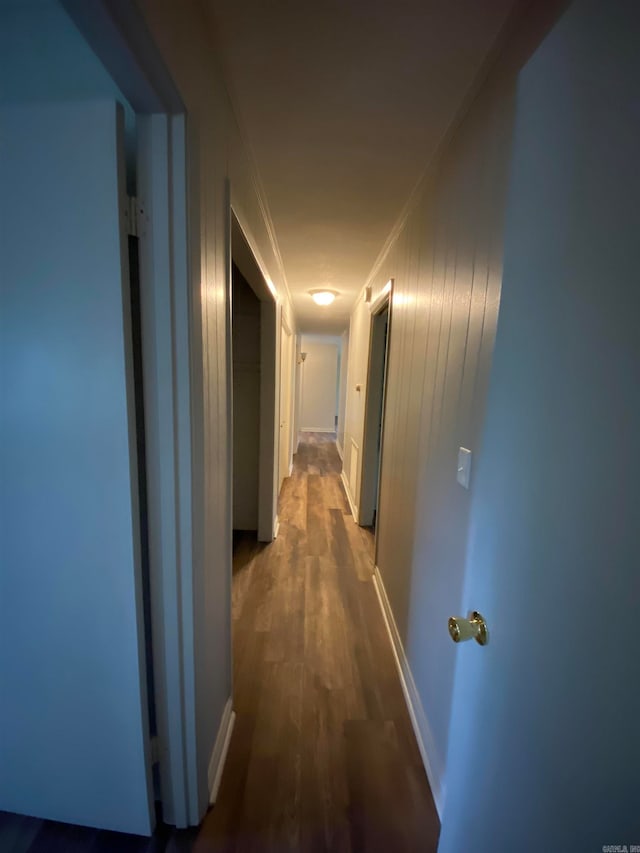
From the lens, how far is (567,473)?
0.47 metres

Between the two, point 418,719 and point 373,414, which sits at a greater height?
point 373,414

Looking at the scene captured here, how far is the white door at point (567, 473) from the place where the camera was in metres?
0.38

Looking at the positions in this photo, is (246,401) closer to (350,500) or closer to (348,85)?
(350,500)

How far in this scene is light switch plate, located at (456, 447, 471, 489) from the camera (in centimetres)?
104

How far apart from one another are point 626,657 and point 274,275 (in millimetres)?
2729

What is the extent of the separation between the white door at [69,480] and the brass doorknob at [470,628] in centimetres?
78

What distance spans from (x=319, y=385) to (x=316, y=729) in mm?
7522

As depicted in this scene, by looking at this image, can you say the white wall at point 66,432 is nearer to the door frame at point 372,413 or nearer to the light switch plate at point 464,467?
the light switch plate at point 464,467

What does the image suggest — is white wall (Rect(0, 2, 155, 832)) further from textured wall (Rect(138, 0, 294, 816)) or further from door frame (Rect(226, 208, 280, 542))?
door frame (Rect(226, 208, 280, 542))

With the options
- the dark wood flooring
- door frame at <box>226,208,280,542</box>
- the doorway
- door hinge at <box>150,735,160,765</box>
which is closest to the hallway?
the dark wood flooring

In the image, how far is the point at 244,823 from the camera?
1.06 meters

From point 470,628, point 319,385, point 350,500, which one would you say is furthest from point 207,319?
point 319,385

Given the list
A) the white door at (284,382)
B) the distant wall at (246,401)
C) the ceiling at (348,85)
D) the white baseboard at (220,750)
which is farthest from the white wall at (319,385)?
the white baseboard at (220,750)

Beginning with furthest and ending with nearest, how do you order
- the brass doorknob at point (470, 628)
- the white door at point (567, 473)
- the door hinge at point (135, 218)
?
the door hinge at point (135, 218)
the brass doorknob at point (470, 628)
the white door at point (567, 473)
